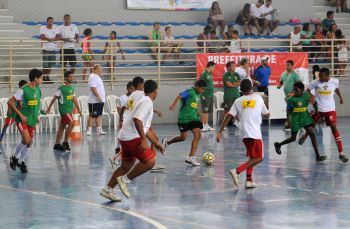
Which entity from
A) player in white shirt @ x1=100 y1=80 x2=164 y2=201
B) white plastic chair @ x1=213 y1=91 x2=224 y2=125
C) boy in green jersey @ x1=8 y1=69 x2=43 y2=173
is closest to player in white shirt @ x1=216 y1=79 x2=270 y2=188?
player in white shirt @ x1=100 y1=80 x2=164 y2=201

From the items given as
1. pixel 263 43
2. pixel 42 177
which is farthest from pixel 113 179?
pixel 263 43

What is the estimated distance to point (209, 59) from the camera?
31.8 meters

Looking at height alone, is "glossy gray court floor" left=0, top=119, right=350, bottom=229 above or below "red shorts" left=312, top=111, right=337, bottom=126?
below

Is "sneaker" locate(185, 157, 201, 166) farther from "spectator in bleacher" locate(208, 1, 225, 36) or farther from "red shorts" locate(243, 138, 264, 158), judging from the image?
"spectator in bleacher" locate(208, 1, 225, 36)

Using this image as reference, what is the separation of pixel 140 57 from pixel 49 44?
3.57 metres

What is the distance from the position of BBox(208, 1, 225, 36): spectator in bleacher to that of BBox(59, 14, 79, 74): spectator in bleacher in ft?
19.0

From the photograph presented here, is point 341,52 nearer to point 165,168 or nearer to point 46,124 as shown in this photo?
point 46,124

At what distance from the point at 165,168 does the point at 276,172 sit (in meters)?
2.20

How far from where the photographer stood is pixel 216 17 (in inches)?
1351

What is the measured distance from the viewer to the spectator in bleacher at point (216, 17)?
34.3 metres

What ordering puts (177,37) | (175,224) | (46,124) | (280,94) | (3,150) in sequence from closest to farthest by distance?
(175,224)
(3,150)
(46,124)
(280,94)
(177,37)

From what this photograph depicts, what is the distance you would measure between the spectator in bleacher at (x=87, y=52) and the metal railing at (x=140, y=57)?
12cm

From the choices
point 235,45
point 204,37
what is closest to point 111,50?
point 204,37

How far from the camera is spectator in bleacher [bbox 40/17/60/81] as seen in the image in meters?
30.2
